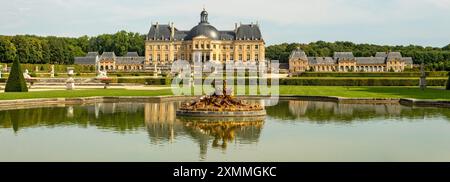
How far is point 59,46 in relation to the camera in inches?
2884

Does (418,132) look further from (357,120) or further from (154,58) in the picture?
(154,58)

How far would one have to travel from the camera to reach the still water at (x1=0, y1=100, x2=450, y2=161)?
9.32 meters

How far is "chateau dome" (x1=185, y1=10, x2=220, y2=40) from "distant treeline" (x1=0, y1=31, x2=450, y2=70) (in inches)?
595

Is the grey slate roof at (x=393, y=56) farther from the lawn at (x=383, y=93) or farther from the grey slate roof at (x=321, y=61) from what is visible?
the lawn at (x=383, y=93)

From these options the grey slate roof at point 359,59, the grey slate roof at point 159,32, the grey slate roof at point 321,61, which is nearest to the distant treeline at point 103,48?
the grey slate roof at point 359,59

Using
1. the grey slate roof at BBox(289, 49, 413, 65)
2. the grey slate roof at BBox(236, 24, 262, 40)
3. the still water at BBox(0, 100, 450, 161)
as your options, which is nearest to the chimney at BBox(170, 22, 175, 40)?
the grey slate roof at BBox(236, 24, 262, 40)

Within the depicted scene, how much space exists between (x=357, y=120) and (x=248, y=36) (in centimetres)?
5728

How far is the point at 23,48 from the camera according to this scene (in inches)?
2520

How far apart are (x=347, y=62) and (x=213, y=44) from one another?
2070 cm

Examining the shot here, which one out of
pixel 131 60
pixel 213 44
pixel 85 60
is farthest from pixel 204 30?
pixel 85 60

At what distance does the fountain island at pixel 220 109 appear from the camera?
49.3 feet

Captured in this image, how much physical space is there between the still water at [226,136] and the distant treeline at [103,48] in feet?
164

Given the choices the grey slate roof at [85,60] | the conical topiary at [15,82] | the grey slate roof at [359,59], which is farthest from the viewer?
the grey slate roof at [359,59]
